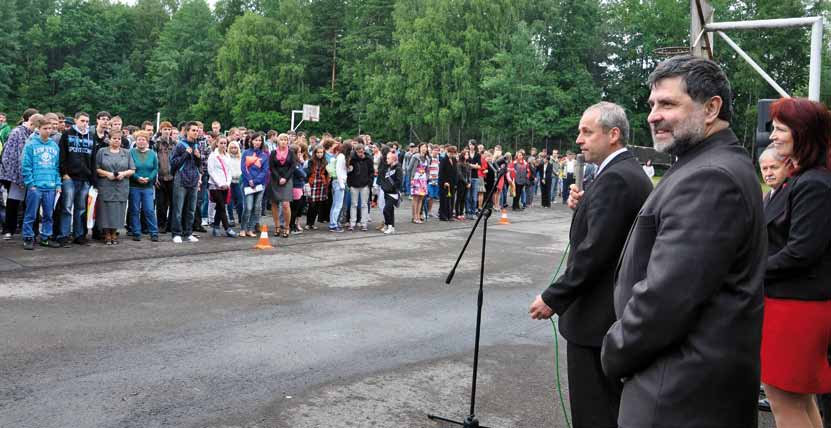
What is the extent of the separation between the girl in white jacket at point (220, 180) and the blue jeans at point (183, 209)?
35 centimetres

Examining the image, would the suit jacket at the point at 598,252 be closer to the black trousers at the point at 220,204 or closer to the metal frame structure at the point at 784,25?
the metal frame structure at the point at 784,25

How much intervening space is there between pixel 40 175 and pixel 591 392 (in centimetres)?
965

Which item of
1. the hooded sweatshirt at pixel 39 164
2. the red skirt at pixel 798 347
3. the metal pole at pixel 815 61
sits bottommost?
the red skirt at pixel 798 347

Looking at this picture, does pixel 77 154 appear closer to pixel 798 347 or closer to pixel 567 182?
pixel 798 347

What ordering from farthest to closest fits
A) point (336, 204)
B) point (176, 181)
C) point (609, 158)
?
point (336, 204)
point (176, 181)
point (609, 158)

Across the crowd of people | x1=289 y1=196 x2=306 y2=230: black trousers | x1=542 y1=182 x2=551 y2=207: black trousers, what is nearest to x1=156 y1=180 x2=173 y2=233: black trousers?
the crowd of people

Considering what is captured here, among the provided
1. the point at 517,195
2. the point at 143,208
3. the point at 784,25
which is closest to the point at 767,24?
the point at 784,25

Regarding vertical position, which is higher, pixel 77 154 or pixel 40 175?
pixel 77 154

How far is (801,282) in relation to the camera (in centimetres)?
379

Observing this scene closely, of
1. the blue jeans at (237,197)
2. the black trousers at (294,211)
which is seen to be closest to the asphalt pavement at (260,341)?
the blue jeans at (237,197)

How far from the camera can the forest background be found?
188ft

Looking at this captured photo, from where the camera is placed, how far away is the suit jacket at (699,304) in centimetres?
216

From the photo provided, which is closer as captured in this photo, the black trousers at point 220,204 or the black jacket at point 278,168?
the black trousers at point 220,204

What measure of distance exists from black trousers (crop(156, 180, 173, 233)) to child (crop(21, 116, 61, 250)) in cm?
234
